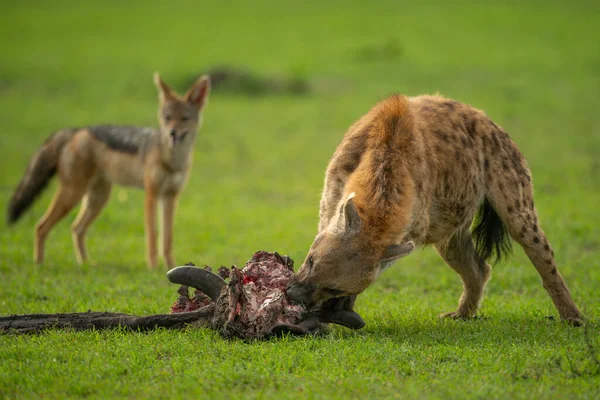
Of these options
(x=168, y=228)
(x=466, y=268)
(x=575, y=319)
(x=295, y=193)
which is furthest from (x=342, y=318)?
(x=295, y=193)

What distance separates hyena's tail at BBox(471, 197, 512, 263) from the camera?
7641 millimetres

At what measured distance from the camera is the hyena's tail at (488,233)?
764cm

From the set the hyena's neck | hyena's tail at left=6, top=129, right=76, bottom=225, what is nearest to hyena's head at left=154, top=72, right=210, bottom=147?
hyena's tail at left=6, top=129, right=76, bottom=225

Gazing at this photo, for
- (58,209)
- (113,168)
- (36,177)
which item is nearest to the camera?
(58,209)

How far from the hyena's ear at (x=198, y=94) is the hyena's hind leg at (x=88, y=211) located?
1662 millimetres

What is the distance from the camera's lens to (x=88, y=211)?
457 inches

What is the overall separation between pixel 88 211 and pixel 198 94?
2262 mm

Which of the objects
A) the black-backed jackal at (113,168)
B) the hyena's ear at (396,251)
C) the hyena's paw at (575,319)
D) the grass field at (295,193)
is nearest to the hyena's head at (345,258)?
the hyena's ear at (396,251)

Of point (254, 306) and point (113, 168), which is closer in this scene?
point (254, 306)

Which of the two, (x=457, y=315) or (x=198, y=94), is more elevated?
(x=198, y=94)

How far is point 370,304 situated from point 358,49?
26.2 metres

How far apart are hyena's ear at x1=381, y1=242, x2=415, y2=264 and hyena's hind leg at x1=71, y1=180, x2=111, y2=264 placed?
236 inches

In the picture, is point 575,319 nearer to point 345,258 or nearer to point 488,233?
point 488,233

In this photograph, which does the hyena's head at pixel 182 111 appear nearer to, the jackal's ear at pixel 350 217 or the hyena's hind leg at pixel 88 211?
the hyena's hind leg at pixel 88 211
